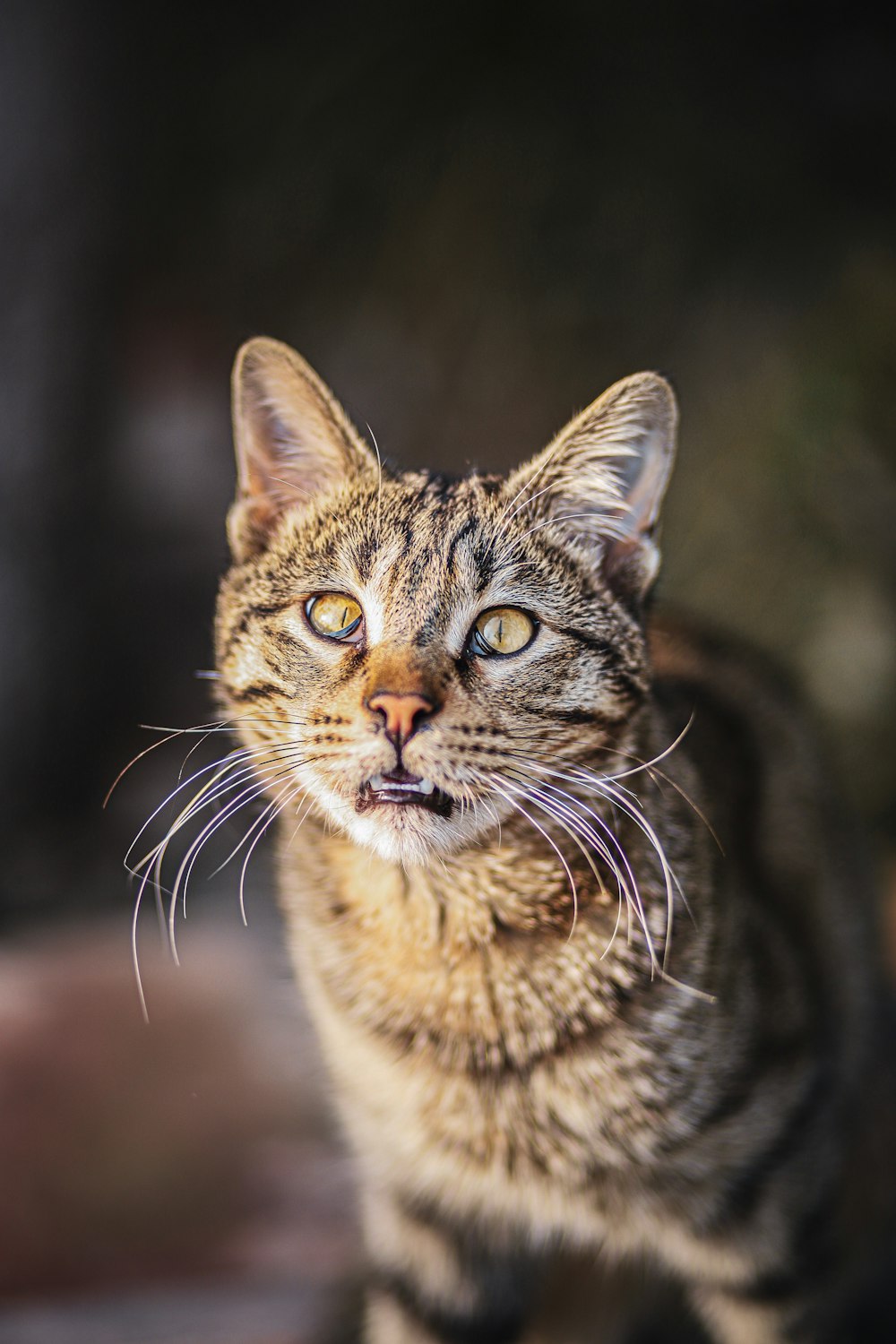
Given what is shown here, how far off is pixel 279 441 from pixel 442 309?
1.05 meters

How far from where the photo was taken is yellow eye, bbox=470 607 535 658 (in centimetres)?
67

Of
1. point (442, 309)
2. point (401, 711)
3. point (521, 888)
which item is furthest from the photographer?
point (442, 309)

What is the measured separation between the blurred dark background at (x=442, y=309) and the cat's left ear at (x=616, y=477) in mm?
622

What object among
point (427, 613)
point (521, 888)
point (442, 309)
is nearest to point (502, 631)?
point (427, 613)

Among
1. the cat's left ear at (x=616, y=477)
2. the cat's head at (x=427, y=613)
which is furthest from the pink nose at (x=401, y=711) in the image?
the cat's left ear at (x=616, y=477)

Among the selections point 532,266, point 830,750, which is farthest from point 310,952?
point 532,266

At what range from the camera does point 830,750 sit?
1252mm

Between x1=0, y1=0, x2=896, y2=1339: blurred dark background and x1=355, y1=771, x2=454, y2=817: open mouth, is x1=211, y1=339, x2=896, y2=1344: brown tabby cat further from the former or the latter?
x1=0, y1=0, x2=896, y2=1339: blurred dark background

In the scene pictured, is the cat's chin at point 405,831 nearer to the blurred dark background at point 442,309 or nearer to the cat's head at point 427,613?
the cat's head at point 427,613

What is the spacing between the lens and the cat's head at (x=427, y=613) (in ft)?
2.06

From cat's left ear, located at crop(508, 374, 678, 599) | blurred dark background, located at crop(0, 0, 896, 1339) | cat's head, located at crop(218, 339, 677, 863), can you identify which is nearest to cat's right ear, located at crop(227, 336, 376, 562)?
cat's head, located at crop(218, 339, 677, 863)

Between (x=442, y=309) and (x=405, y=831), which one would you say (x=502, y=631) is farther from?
(x=442, y=309)

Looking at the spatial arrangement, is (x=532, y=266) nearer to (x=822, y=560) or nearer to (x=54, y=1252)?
(x=822, y=560)

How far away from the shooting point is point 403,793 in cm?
63
